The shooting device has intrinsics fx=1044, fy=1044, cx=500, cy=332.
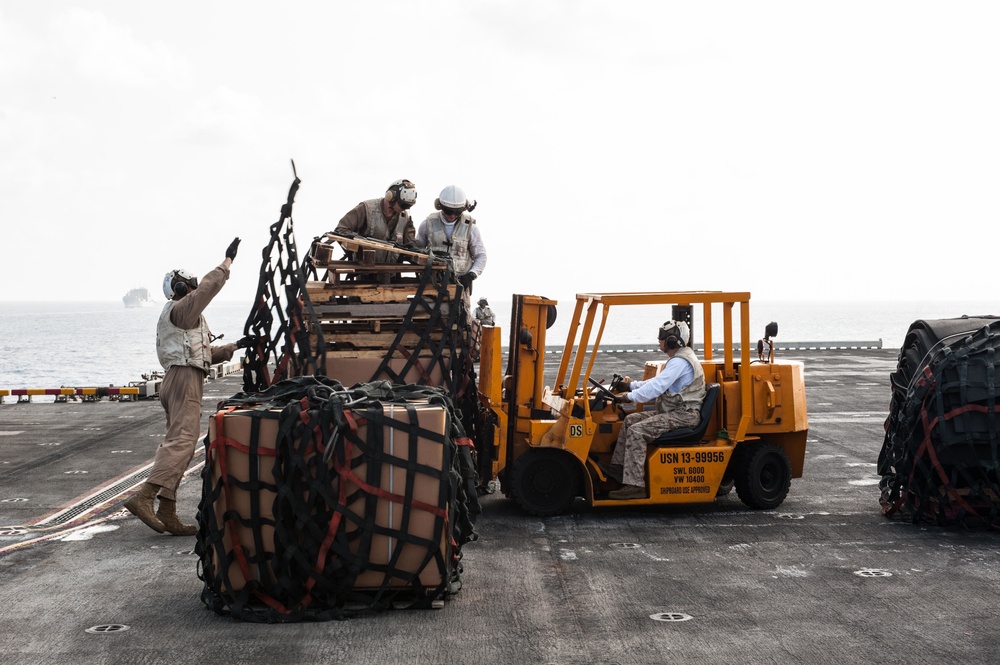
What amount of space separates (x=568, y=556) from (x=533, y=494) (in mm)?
1555

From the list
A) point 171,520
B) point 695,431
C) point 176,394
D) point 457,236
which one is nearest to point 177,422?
point 176,394

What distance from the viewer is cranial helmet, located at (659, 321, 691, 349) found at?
9.80 metres

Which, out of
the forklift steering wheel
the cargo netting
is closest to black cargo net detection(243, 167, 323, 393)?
the cargo netting

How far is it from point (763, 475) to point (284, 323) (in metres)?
4.83

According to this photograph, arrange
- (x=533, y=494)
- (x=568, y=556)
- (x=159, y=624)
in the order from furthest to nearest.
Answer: (x=533, y=494) → (x=568, y=556) → (x=159, y=624)

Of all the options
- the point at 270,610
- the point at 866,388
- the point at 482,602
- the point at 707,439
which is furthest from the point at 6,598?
the point at 866,388

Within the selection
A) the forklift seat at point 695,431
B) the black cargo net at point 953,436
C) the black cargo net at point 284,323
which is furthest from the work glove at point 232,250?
the black cargo net at point 953,436

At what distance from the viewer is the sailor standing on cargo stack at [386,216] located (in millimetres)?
9891

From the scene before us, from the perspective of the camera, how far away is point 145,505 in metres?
9.11

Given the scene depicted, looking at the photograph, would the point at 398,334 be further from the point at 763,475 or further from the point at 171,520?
the point at 763,475

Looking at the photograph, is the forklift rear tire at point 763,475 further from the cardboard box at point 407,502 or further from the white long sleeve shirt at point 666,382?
the cardboard box at point 407,502

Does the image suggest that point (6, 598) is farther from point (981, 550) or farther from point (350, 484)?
point (981, 550)

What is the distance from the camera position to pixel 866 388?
80.6 feet

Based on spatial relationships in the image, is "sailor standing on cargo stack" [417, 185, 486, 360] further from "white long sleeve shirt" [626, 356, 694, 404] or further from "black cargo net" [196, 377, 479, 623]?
"black cargo net" [196, 377, 479, 623]
